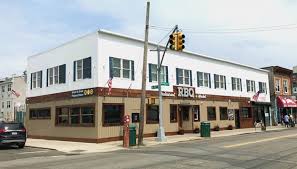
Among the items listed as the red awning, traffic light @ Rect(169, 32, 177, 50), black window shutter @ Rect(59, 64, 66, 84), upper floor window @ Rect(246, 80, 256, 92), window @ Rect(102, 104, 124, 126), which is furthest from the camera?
the red awning

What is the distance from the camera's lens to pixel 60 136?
29.3 metres

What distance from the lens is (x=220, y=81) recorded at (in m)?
39.9

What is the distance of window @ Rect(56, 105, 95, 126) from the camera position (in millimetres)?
26592

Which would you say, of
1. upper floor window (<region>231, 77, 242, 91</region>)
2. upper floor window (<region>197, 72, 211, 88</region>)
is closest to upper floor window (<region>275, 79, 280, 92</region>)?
upper floor window (<region>231, 77, 242, 91</region>)

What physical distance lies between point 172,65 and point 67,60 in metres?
9.28

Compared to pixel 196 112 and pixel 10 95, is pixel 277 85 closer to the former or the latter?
pixel 196 112

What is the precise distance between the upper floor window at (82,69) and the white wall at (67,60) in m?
0.30

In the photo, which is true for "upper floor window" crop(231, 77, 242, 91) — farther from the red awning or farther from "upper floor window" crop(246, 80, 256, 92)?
the red awning

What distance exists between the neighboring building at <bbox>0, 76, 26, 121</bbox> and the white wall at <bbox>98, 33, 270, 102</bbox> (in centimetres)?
3843

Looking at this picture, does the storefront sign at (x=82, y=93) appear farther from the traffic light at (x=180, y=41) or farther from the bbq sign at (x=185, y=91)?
the bbq sign at (x=185, y=91)

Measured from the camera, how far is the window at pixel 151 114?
29781mm

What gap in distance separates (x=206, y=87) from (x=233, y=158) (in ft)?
74.2

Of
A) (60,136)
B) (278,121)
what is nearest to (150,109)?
(60,136)

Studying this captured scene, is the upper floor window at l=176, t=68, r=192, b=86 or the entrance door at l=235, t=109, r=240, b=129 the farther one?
the entrance door at l=235, t=109, r=240, b=129
